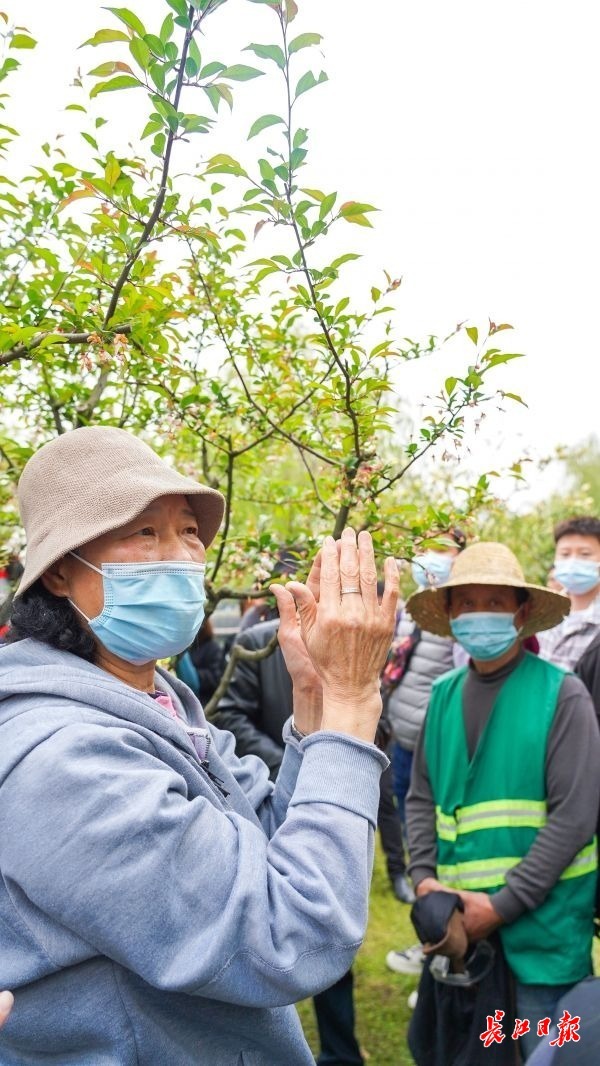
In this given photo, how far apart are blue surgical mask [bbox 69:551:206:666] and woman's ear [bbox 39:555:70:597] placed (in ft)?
0.12

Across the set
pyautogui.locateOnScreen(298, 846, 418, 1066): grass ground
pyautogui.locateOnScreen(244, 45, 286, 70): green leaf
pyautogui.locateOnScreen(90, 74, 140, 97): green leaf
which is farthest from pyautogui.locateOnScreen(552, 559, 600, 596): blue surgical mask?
pyautogui.locateOnScreen(90, 74, 140, 97): green leaf

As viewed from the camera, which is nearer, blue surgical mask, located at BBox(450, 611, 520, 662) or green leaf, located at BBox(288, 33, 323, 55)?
green leaf, located at BBox(288, 33, 323, 55)

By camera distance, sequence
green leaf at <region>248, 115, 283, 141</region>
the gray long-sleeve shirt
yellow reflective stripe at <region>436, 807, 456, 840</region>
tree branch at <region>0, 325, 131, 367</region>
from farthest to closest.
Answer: yellow reflective stripe at <region>436, 807, 456, 840</region>
the gray long-sleeve shirt
tree branch at <region>0, 325, 131, 367</region>
green leaf at <region>248, 115, 283, 141</region>

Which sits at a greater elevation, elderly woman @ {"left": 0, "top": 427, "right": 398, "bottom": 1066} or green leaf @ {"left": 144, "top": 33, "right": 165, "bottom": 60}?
green leaf @ {"left": 144, "top": 33, "right": 165, "bottom": 60}

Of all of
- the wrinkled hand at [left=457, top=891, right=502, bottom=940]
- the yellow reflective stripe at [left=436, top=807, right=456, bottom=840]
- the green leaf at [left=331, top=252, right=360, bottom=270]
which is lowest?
the wrinkled hand at [left=457, top=891, right=502, bottom=940]

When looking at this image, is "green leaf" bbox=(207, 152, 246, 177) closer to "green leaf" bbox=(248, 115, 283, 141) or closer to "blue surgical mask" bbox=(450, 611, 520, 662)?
"green leaf" bbox=(248, 115, 283, 141)

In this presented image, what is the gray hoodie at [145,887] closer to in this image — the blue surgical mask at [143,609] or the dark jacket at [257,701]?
the blue surgical mask at [143,609]

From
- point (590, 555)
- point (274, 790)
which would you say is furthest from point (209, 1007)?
point (590, 555)

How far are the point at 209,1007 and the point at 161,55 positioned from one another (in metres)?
1.71

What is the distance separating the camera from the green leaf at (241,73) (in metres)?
1.47

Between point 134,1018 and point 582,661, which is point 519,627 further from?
point 134,1018

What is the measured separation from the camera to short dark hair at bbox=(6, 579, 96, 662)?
5.10ft

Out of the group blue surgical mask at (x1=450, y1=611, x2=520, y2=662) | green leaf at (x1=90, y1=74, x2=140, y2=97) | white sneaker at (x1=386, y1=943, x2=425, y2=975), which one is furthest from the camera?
white sneaker at (x1=386, y1=943, x2=425, y2=975)

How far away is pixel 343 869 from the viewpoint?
1.30 meters
